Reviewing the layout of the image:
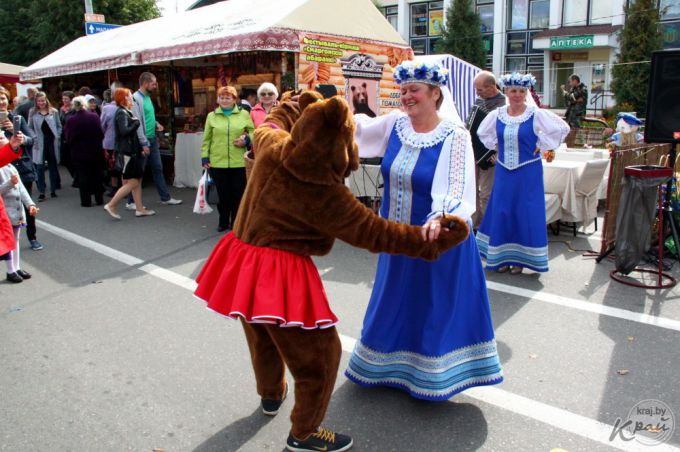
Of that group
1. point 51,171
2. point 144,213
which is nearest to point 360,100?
point 144,213

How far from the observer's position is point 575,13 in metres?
32.0

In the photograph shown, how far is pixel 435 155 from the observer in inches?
117

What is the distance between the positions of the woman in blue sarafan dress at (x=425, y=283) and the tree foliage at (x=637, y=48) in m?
24.5

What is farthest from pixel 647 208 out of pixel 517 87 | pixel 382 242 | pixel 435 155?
pixel 382 242

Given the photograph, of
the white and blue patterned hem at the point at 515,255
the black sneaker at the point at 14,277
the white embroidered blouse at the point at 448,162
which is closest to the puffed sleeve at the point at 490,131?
the white and blue patterned hem at the point at 515,255

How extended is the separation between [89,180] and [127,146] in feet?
5.32

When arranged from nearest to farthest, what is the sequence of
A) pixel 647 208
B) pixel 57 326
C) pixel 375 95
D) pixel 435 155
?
1. pixel 435 155
2. pixel 57 326
3. pixel 647 208
4. pixel 375 95

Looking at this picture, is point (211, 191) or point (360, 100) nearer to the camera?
point (211, 191)

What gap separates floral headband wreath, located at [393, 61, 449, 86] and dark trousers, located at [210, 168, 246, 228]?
15.5 feet

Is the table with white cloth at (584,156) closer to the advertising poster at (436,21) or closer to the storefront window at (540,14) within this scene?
the storefront window at (540,14)

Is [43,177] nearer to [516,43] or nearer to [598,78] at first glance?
[598,78]

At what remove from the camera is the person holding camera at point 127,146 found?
8328 millimetres

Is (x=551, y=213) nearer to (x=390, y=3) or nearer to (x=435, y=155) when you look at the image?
(x=435, y=155)

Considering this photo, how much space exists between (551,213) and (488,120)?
189cm
